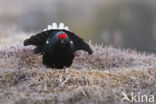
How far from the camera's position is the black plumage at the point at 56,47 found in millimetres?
4684

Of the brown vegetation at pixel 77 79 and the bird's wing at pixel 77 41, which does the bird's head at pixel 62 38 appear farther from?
the bird's wing at pixel 77 41

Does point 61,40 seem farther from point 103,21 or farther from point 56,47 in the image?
point 103,21

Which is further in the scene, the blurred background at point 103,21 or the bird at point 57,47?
the blurred background at point 103,21

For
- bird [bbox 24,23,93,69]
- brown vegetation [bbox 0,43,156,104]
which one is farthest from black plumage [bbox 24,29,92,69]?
brown vegetation [bbox 0,43,156,104]

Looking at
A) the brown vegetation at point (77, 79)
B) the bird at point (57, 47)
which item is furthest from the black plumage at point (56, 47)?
the brown vegetation at point (77, 79)

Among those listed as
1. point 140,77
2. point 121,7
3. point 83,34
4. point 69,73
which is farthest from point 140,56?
point 121,7

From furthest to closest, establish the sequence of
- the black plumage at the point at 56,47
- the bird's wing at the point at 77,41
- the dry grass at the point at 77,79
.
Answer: the bird's wing at the point at 77,41
the black plumage at the point at 56,47
the dry grass at the point at 77,79

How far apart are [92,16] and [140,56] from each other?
10.6 meters

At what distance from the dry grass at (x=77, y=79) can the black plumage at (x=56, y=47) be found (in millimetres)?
149

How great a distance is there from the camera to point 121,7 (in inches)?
714

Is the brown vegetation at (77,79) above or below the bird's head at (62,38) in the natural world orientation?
below

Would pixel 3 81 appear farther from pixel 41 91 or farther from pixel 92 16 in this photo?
pixel 92 16

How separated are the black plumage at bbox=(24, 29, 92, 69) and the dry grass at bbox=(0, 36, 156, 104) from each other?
149mm

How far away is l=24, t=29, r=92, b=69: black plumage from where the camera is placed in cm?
468
